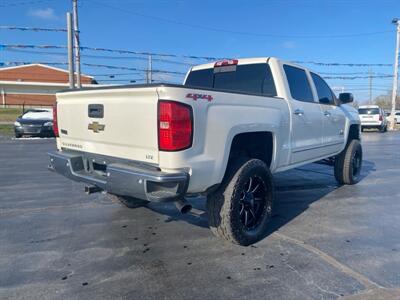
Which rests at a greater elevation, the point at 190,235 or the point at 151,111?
the point at 151,111

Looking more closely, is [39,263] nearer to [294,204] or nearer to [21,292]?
[21,292]

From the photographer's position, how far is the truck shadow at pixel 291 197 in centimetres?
477

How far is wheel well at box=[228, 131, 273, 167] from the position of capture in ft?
12.9

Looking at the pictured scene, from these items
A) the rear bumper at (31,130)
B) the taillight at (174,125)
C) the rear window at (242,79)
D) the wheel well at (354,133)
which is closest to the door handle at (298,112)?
the rear window at (242,79)

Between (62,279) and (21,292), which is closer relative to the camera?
(21,292)

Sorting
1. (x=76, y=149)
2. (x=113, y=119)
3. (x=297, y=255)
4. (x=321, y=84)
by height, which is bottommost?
(x=297, y=255)

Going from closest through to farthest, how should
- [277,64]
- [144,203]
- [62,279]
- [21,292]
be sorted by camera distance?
[21,292] → [62,279] → [277,64] → [144,203]

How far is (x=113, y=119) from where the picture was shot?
3.54 meters

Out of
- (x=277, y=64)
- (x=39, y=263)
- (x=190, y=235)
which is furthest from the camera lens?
(x=277, y=64)

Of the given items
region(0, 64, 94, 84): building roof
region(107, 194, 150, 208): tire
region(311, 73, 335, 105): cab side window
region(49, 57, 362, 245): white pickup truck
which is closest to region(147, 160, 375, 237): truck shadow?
region(107, 194, 150, 208): tire

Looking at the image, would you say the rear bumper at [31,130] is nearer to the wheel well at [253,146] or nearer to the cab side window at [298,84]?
the cab side window at [298,84]

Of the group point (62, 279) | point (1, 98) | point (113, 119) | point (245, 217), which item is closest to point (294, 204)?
point (245, 217)

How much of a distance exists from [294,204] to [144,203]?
2318mm

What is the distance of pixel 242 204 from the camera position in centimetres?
389
